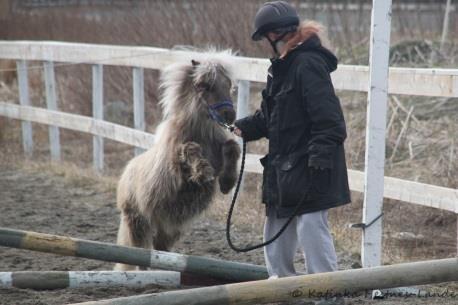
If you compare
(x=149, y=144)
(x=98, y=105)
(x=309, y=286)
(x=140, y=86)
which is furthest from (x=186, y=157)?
(x=98, y=105)

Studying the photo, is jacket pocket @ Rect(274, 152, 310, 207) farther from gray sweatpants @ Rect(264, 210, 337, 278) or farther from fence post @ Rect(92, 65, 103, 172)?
fence post @ Rect(92, 65, 103, 172)

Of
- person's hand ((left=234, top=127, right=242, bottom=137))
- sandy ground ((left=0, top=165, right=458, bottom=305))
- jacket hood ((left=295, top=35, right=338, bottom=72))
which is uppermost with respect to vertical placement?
jacket hood ((left=295, top=35, right=338, bottom=72))

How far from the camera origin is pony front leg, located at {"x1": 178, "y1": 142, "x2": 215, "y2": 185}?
604 cm

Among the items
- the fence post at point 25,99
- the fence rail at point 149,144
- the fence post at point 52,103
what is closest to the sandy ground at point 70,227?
the fence rail at point 149,144

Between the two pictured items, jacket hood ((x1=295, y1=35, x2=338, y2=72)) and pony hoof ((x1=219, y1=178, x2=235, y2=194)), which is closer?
jacket hood ((x1=295, y1=35, x2=338, y2=72))

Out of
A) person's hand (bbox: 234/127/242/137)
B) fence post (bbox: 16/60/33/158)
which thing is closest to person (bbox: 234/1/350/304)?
person's hand (bbox: 234/127/242/137)

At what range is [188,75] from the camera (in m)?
6.41

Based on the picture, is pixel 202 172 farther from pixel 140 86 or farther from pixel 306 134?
pixel 140 86

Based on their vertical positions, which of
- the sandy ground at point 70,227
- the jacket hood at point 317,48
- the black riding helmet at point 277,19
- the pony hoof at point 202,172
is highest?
the black riding helmet at point 277,19

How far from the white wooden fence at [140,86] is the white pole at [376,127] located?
102 cm

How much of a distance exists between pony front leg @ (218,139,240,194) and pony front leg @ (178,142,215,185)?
0.08 metres

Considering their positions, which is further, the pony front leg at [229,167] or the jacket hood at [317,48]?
the pony front leg at [229,167]

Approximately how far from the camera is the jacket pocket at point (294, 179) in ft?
16.5

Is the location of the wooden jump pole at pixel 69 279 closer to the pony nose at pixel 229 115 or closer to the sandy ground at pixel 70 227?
the sandy ground at pixel 70 227
